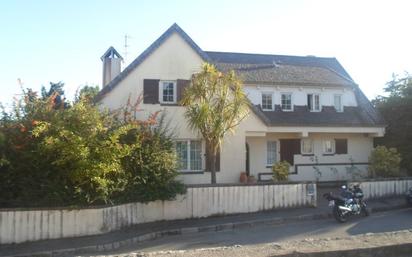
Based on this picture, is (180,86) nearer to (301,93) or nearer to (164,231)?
(301,93)

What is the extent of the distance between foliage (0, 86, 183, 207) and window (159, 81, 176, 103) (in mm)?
5970

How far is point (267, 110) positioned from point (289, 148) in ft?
7.75

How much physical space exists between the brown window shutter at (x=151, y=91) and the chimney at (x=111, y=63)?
539 cm

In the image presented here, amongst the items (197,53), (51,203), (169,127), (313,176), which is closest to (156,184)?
(51,203)

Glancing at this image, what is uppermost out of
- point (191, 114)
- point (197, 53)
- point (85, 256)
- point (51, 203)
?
point (197, 53)

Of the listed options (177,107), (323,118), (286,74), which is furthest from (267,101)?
(177,107)

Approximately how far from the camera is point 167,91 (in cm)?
1959

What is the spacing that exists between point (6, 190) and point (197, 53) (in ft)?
34.7

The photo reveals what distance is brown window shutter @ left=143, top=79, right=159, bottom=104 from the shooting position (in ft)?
63.0

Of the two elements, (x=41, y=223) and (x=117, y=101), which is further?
(x=117, y=101)

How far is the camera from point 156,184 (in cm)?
1370

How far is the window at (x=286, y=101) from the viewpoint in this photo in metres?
24.1

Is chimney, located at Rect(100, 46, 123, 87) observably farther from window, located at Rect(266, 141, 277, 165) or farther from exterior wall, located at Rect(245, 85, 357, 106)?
window, located at Rect(266, 141, 277, 165)

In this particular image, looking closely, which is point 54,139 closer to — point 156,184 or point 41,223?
point 41,223
